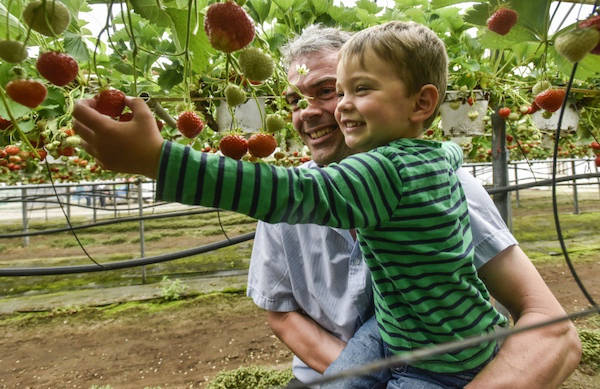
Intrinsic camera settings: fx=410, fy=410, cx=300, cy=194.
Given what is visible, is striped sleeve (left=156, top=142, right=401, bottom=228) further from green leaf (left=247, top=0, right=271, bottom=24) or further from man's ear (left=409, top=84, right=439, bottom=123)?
green leaf (left=247, top=0, right=271, bottom=24)

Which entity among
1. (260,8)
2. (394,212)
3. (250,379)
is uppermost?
(260,8)

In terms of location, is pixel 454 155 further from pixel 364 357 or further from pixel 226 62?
pixel 226 62

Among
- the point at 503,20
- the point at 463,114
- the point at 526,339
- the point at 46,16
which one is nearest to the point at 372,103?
the point at 503,20

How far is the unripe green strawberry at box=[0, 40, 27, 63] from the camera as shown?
36cm

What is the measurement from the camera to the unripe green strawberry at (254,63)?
0.43 meters

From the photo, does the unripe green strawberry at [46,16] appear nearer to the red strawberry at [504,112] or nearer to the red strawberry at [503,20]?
the red strawberry at [503,20]

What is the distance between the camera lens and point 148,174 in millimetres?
410

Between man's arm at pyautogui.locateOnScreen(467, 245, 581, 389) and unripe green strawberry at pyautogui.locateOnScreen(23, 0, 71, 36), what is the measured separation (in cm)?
78

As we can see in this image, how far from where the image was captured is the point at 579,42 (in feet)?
1.02

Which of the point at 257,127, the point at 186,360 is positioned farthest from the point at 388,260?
the point at 186,360

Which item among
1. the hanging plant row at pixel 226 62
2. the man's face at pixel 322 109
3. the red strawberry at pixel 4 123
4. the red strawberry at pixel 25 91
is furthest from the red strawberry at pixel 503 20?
the red strawberry at pixel 4 123

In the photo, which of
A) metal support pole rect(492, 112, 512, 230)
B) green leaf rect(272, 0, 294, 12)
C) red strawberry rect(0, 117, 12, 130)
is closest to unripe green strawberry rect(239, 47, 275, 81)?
red strawberry rect(0, 117, 12, 130)

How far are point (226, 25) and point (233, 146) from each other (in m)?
0.24

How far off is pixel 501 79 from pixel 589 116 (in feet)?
2.10
